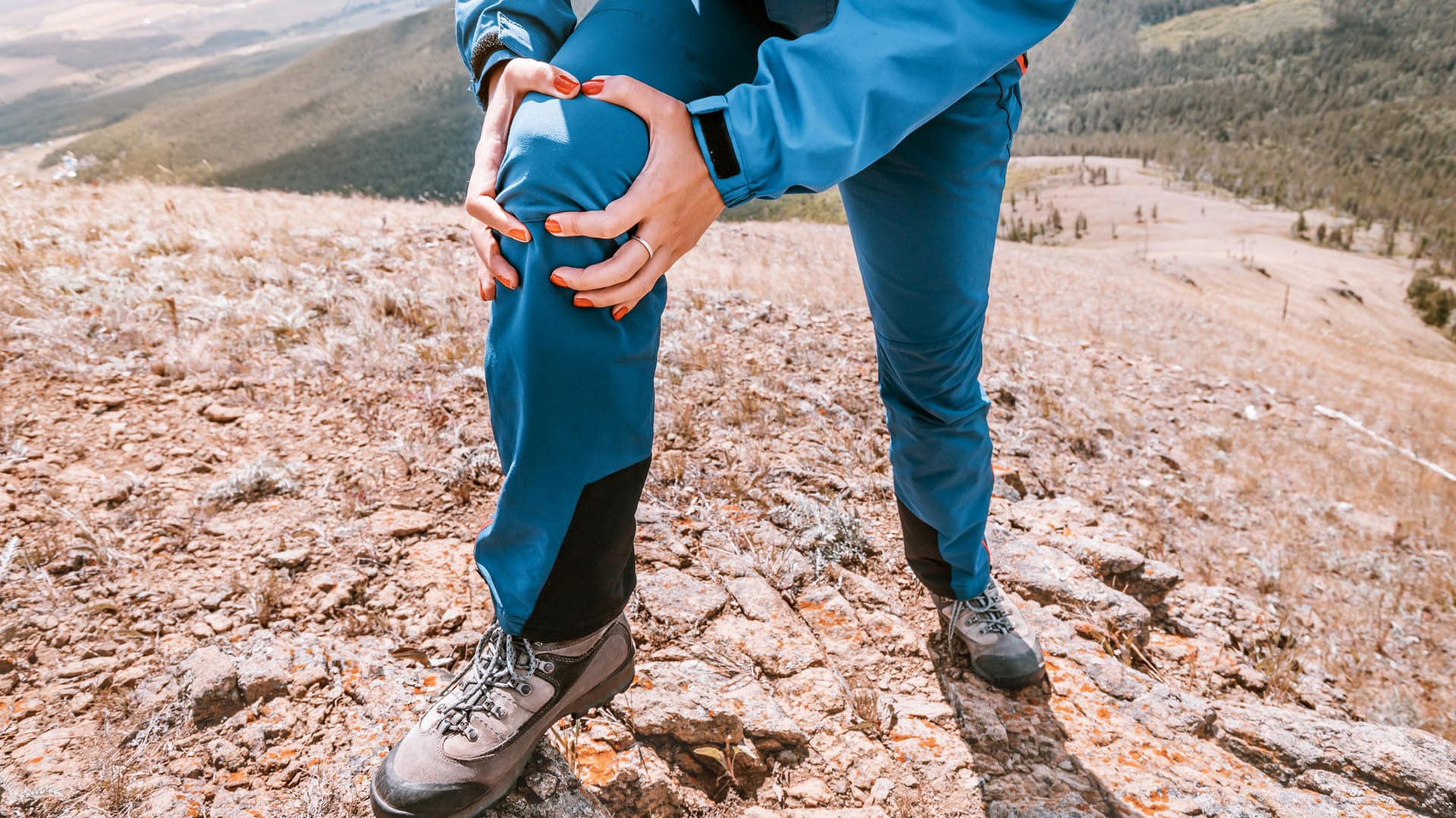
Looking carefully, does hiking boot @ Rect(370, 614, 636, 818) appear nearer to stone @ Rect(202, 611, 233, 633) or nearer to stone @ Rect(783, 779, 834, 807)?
stone @ Rect(783, 779, 834, 807)

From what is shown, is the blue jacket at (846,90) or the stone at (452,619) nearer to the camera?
the blue jacket at (846,90)

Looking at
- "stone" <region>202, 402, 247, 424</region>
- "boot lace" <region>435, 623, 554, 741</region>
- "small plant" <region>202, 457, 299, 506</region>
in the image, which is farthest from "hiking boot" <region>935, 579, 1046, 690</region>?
"stone" <region>202, 402, 247, 424</region>

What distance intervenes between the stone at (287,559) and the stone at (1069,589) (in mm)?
2467

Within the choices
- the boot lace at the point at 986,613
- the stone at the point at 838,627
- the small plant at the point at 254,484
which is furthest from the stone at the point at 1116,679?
the small plant at the point at 254,484

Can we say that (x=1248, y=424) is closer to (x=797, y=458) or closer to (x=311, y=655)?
(x=797, y=458)

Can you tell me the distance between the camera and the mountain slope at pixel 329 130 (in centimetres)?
12488

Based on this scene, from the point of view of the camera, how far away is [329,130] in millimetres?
156625

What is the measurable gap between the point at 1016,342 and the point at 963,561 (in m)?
4.68

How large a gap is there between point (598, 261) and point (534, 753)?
1.22 metres

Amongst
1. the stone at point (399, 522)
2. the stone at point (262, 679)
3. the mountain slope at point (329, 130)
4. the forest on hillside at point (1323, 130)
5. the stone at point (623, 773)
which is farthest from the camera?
the mountain slope at point (329, 130)

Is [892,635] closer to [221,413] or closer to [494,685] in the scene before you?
A: [494,685]

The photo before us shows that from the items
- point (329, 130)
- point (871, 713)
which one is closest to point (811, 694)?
point (871, 713)

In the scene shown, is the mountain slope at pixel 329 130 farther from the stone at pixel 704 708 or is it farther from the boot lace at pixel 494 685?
the boot lace at pixel 494 685

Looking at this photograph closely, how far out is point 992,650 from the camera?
7.04 ft
